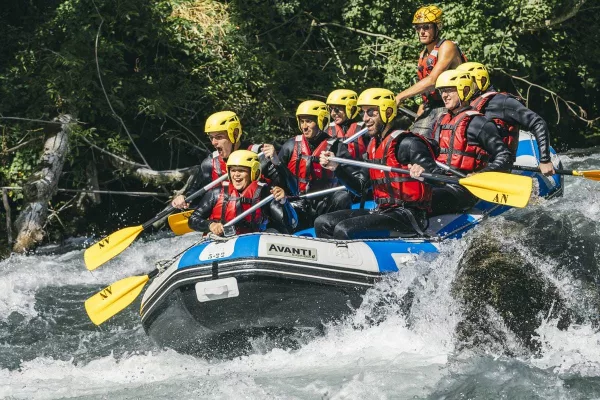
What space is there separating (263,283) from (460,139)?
83.7 inches

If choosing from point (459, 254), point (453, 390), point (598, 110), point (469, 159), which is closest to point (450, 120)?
point (469, 159)

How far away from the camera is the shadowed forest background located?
1127cm

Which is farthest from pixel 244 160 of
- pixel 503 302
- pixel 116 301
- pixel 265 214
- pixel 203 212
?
pixel 503 302

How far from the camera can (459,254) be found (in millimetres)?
7449

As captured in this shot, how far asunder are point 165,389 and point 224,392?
54 centimetres

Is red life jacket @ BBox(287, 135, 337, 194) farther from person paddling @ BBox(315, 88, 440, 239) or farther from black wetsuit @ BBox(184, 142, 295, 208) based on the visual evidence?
person paddling @ BBox(315, 88, 440, 239)

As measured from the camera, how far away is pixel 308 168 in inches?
337

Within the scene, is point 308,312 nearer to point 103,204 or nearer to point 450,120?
point 450,120

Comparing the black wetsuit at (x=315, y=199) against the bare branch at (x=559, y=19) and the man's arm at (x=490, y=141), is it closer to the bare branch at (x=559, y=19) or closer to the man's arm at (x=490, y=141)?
the man's arm at (x=490, y=141)

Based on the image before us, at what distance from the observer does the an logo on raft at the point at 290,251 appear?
7027mm

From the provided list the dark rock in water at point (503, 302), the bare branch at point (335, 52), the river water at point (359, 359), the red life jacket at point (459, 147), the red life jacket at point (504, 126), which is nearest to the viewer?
the river water at point (359, 359)

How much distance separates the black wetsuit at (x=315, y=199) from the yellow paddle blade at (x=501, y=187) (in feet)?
3.95

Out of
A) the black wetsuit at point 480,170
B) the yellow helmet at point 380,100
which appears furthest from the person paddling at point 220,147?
the black wetsuit at point 480,170

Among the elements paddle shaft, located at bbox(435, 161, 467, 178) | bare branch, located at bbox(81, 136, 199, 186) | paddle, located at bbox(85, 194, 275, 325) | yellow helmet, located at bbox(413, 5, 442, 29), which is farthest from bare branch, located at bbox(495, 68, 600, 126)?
paddle, located at bbox(85, 194, 275, 325)
